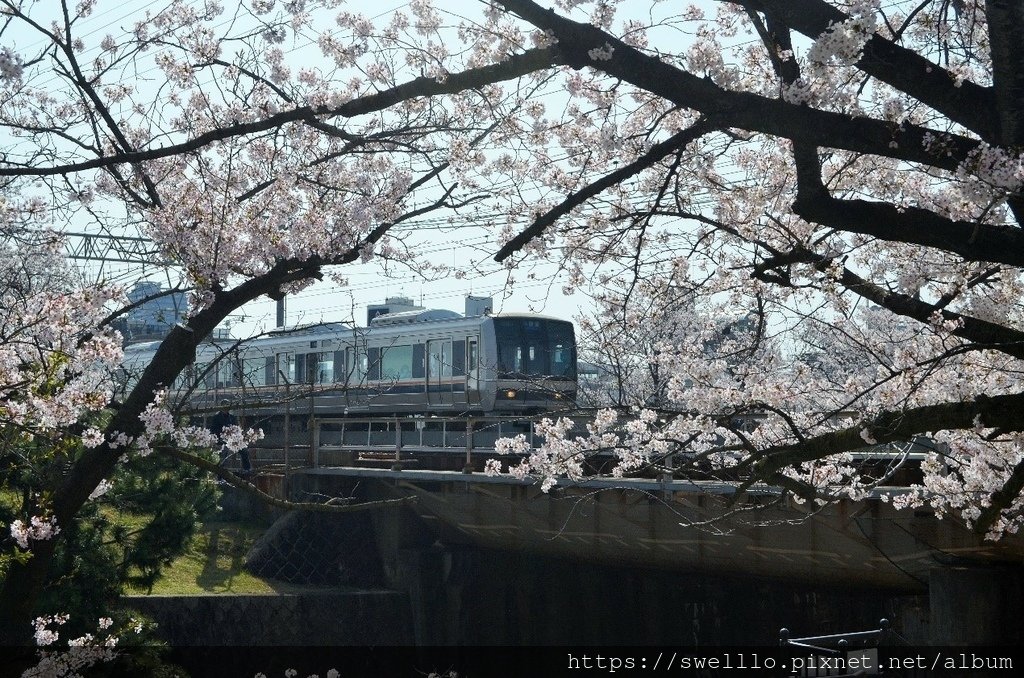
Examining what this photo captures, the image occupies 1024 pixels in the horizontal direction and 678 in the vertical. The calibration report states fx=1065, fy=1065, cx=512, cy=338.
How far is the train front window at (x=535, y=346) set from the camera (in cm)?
2012

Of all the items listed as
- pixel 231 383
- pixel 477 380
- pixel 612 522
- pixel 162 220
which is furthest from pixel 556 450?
pixel 231 383

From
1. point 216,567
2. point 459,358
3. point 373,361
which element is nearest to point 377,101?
point 216,567

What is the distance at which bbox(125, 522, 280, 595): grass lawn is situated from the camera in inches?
608

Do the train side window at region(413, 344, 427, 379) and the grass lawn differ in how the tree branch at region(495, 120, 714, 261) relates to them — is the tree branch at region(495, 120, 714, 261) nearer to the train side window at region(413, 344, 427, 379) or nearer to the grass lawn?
the grass lawn

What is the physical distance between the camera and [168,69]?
595cm

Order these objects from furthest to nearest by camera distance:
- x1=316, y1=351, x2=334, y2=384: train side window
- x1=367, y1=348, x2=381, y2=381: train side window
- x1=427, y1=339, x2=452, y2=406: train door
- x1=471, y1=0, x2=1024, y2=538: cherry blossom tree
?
x1=316, y1=351, x2=334, y2=384: train side window → x1=367, y1=348, x2=381, y2=381: train side window → x1=427, y1=339, x2=452, y2=406: train door → x1=471, y1=0, x2=1024, y2=538: cherry blossom tree

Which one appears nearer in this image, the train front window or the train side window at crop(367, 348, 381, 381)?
the train front window

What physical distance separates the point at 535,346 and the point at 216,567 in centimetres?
723

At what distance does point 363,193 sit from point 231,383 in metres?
19.5

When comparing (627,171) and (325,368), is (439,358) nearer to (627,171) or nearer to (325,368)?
(325,368)

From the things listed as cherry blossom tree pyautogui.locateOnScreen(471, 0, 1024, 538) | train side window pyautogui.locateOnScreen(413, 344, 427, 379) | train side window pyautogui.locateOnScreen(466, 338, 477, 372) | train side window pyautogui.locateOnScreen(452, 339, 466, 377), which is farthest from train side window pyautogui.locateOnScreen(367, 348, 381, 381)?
cherry blossom tree pyautogui.locateOnScreen(471, 0, 1024, 538)

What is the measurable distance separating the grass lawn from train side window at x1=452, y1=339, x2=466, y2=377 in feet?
15.3

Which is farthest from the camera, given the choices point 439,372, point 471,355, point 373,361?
point 373,361

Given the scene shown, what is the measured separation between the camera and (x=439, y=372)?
20484 millimetres
